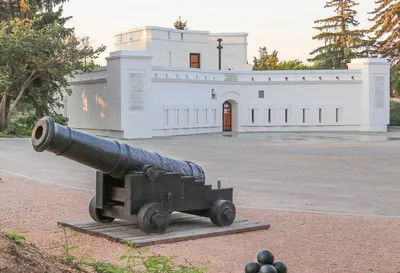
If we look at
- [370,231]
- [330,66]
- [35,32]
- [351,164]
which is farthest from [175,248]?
[330,66]

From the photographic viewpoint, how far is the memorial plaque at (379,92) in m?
42.0

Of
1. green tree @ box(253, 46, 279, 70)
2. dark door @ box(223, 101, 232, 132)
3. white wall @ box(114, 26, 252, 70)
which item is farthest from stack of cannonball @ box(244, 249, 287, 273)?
green tree @ box(253, 46, 279, 70)

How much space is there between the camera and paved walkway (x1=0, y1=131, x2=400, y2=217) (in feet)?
39.3

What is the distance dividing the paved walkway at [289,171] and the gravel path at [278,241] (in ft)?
4.55

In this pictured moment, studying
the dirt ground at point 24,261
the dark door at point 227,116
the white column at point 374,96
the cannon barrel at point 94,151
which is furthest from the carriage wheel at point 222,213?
the white column at point 374,96

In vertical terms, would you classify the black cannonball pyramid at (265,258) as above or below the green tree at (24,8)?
below

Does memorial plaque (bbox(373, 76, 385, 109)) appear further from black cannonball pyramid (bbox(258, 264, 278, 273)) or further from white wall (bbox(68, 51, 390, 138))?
black cannonball pyramid (bbox(258, 264, 278, 273))

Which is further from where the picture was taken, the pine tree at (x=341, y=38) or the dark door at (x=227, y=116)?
the pine tree at (x=341, y=38)

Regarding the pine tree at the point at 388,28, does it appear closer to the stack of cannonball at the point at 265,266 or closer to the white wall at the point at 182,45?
the white wall at the point at 182,45

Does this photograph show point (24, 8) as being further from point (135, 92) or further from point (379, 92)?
point (379, 92)

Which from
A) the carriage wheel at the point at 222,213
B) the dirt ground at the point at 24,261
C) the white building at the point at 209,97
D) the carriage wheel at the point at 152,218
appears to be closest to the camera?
the dirt ground at the point at 24,261

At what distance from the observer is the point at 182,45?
49312 millimetres

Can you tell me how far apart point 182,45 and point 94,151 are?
140ft

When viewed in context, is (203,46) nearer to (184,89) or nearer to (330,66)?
(184,89)
